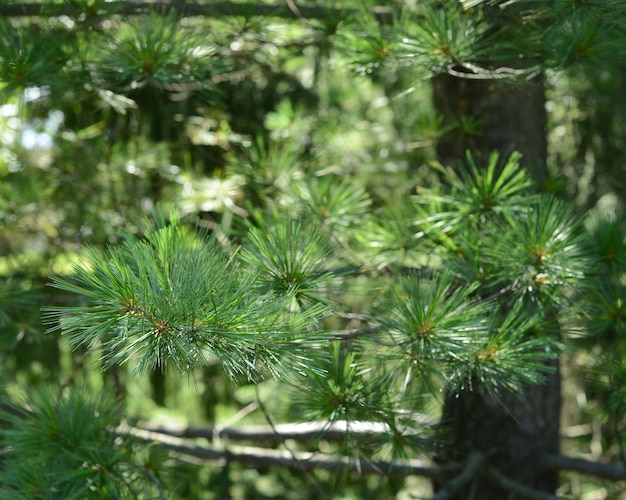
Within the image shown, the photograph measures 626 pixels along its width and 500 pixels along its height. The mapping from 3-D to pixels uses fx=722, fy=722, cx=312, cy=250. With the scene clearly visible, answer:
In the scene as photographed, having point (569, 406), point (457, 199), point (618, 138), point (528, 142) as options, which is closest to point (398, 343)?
point (457, 199)

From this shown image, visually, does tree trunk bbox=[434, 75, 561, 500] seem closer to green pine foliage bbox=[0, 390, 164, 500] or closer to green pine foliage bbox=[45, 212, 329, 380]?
green pine foliage bbox=[0, 390, 164, 500]

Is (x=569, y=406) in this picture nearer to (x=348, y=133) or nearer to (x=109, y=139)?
(x=348, y=133)

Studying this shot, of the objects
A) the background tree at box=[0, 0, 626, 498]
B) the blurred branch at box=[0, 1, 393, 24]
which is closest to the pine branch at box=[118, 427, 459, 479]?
the background tree at box=[0, 0, 626, 498]

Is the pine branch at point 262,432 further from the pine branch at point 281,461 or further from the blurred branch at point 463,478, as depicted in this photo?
the blurred branch at point 463,478

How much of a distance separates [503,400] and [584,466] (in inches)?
11.3

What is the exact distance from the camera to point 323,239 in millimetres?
1617

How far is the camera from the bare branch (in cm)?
205

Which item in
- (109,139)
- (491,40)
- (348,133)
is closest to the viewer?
(491,40)

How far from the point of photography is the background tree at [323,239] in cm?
129

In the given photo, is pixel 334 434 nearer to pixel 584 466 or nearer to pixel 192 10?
pixel 584 466

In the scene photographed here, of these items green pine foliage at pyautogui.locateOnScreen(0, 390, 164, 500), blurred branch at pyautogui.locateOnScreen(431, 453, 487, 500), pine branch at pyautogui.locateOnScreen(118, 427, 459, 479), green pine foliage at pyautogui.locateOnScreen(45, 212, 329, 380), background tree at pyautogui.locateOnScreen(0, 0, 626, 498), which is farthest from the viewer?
pine branch at pyautogui.locateOnScreen(118, 427, 459, 479)

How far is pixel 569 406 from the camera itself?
372 cm

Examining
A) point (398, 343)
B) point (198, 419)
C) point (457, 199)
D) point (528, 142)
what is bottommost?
point (198, 419)

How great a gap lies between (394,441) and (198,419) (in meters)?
1.92
